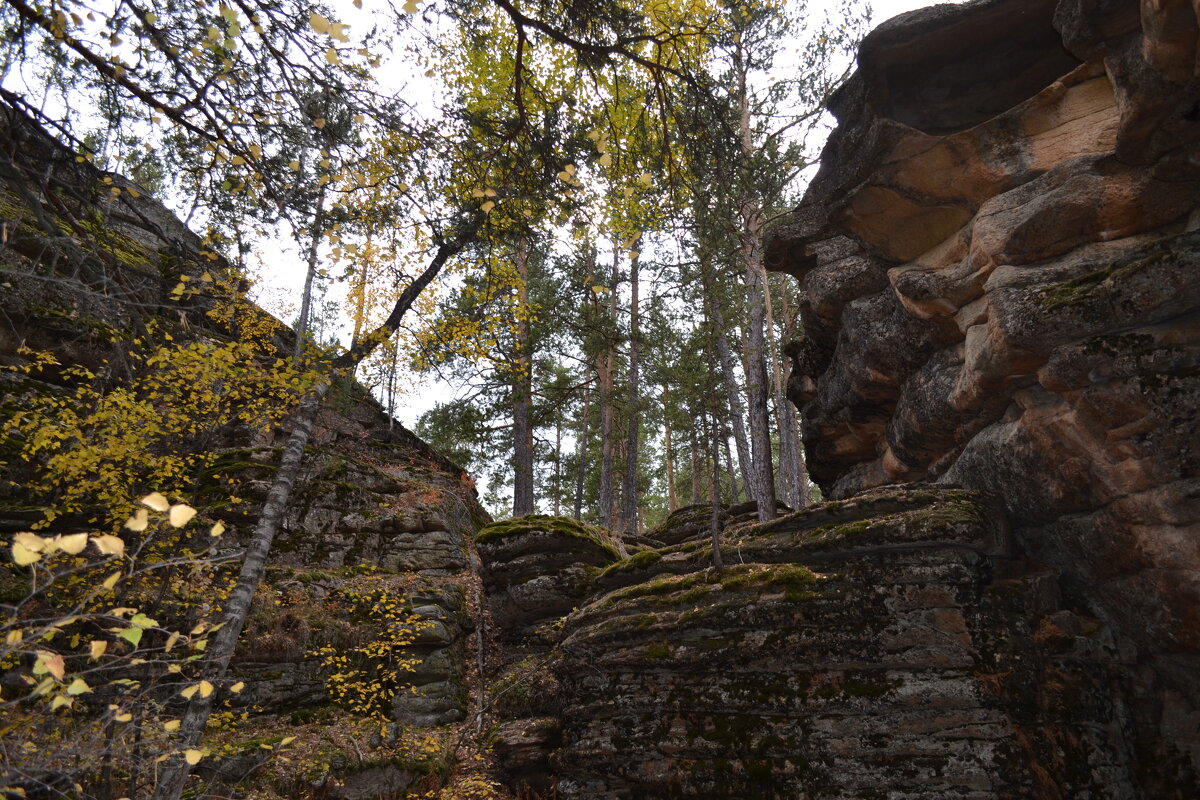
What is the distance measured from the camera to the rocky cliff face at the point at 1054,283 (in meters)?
7.02

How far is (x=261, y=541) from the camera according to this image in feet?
27.2

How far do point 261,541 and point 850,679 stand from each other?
7.86m

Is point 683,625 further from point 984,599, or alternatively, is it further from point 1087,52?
point 1087,52

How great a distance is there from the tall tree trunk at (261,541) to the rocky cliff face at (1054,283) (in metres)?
7.27

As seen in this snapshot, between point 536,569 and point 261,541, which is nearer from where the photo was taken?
point 261,541

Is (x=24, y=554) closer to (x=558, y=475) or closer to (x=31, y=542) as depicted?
(x=31, y=542)

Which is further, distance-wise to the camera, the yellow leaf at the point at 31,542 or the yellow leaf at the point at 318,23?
the yellow leaf at the point at 318,23

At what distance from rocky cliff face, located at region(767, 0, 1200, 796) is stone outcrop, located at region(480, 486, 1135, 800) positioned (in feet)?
2.32

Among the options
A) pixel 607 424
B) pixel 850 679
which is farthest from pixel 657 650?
pixel 607 424

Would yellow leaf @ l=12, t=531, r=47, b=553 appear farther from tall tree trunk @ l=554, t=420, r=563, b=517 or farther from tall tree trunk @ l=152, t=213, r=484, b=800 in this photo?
tall tree trunk @ l=554, t=420, r=563, b=517

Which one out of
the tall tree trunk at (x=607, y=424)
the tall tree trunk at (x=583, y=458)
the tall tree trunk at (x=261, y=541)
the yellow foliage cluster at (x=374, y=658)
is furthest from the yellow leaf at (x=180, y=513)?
the tall tree trunk at (x=583, y=458)

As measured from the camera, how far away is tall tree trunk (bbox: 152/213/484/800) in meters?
6.28

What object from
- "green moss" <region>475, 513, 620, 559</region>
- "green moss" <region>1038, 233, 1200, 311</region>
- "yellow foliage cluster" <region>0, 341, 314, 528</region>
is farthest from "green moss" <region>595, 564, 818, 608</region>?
"yellow foliage cluster" <region>0, 341, 314, 528</region>

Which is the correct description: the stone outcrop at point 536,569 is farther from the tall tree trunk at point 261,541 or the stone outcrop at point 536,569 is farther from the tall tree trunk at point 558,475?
the tall tree trunk at point 558,475
